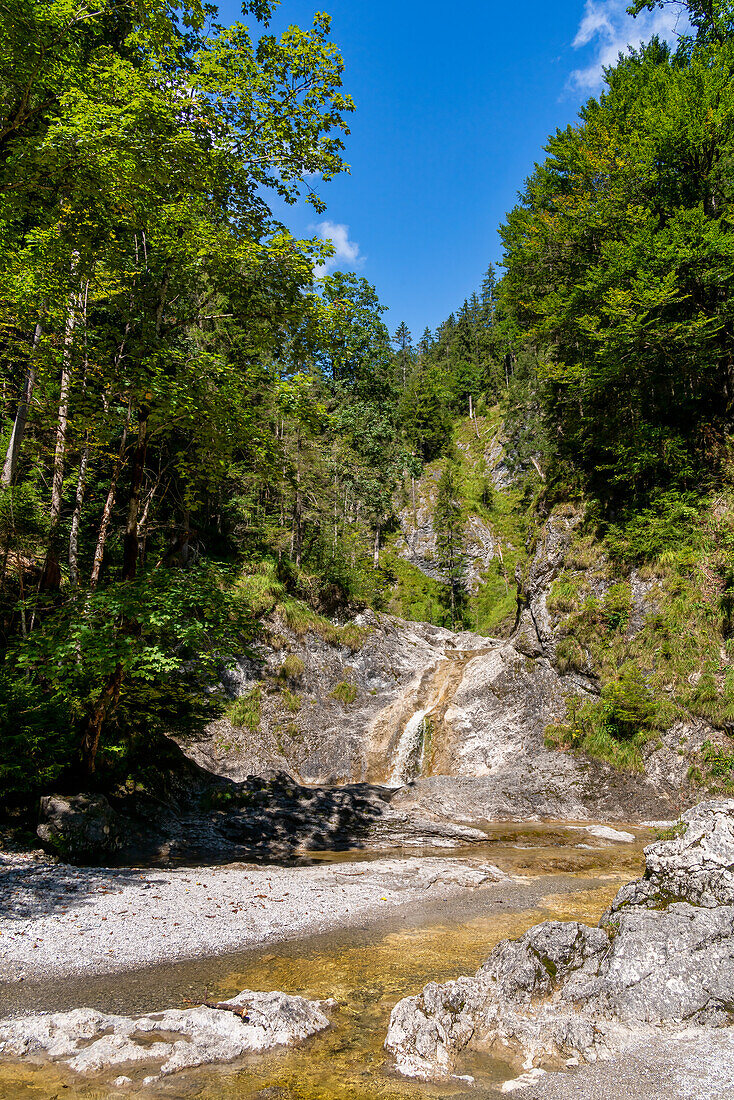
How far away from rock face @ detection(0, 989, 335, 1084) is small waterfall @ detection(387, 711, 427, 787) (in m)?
14.3

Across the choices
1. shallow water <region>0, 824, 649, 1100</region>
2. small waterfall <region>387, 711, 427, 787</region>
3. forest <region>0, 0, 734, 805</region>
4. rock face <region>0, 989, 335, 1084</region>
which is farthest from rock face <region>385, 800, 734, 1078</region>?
small waterfall <region>387, 711, 427, 787</region>

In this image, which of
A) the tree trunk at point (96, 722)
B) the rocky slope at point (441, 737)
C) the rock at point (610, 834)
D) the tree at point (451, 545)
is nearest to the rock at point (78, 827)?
the tree trunk at point (96, 722)

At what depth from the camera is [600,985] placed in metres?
4.54

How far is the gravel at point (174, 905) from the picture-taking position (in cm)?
589

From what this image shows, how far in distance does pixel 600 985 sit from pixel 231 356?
48.1 feet

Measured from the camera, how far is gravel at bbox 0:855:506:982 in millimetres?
5887

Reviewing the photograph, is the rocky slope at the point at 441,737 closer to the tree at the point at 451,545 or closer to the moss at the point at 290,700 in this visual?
the moss at the point at 290,700

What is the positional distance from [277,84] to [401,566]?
126 feet

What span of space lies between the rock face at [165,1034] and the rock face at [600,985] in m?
0.92

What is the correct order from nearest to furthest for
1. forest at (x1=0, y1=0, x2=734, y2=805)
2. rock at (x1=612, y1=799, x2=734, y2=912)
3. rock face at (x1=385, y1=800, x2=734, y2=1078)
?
1. rock face at (x1=385, y1=800, x2=734, y2=1078)
2. rock at (x1=612, y1=799, x2=734, y2=912)
3. forest at (x1=0, y1=0, x2=734, y2=805)

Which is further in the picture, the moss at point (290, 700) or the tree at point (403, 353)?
the tree at point (403, 353)

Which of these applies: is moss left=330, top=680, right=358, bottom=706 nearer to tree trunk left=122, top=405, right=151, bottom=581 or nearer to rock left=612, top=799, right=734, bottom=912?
tree trunk left=122, top=405, right=151, bottom=581

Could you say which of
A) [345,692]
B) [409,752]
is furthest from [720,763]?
[345,692]

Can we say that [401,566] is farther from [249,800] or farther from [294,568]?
[249,800]
